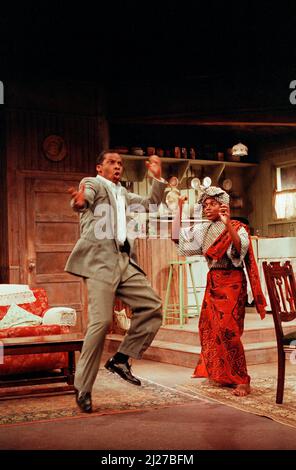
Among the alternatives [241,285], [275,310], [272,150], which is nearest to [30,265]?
[241,285]

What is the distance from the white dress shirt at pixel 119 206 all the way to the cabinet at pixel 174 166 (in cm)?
527

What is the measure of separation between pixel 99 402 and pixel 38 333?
3.97 ft

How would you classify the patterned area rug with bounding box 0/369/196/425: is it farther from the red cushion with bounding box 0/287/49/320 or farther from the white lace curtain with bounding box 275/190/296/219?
the white lace curtain with bounding box 275/190/296/219

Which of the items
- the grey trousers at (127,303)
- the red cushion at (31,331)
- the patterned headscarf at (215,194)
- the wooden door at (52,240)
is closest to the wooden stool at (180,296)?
the wooden door at (52,240)

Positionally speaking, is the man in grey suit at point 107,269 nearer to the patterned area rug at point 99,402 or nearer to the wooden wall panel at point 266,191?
the patterned area rug at point 99,402

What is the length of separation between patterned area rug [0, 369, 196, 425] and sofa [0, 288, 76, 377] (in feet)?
1.54

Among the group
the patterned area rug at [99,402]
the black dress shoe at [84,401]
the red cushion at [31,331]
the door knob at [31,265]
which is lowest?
the patterned area rug at [99,402]

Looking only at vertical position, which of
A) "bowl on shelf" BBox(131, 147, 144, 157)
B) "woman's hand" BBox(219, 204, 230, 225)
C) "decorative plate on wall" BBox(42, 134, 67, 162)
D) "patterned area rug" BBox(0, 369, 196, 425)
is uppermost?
"bowl on shelf" BBox(131, 147, 144, 157)

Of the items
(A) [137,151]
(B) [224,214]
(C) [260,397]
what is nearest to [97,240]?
(B) [224,214]

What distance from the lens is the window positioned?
410 inches

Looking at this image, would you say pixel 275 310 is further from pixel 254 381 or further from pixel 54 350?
pixel 54 350

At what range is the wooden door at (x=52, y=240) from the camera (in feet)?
25.0

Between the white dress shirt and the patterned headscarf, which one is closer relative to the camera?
the white dress shirt

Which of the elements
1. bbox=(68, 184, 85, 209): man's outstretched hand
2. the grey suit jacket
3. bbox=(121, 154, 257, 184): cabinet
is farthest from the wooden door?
bbox=(68, 184, 85, 209): man's outstretched hand
